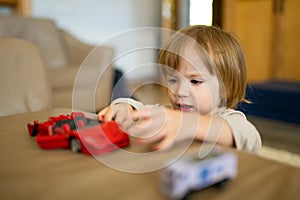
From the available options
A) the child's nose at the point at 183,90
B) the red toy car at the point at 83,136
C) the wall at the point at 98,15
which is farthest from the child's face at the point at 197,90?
the wall at the point at 98,15

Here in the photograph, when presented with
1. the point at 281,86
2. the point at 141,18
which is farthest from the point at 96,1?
the point at 281,86

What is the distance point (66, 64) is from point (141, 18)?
148cm

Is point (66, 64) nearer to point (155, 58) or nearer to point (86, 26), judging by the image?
point (86, 26)

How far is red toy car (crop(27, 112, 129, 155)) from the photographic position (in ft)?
1.26

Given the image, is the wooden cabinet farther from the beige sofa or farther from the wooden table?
the wooden table

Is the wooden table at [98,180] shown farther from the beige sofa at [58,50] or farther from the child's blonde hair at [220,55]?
the beige sofa at [58,50]

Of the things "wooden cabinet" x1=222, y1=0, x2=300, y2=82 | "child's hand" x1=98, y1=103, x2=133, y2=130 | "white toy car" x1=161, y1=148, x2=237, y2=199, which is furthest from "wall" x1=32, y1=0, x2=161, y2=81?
"white toy car" x1=161, y1=148, x2=237, y2=199

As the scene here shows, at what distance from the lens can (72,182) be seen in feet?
1.04

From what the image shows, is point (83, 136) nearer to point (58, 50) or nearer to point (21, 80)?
point (21, 80)

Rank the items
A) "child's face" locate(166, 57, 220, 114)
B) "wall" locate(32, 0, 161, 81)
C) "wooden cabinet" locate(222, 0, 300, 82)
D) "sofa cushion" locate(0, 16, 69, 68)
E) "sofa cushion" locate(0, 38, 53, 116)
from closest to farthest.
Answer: "child's face" locate(166, 57, 220, 114)
"sofa cushion" locate(0, 38, 53, 116)
"sofa cushion" locate(0, 16, 69, 68)
"wall" locate(32, 0, 161, 81)
"wooden cabinet" locate(222, 0, 300, 82)

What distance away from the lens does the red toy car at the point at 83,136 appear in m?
0.38

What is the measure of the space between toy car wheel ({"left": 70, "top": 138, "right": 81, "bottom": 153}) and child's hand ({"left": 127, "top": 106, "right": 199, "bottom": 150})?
2.8 inches

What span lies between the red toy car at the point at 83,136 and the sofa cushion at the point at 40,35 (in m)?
1.64

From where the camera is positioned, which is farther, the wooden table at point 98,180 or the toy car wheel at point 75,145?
the toy car wheel at point 75,145
